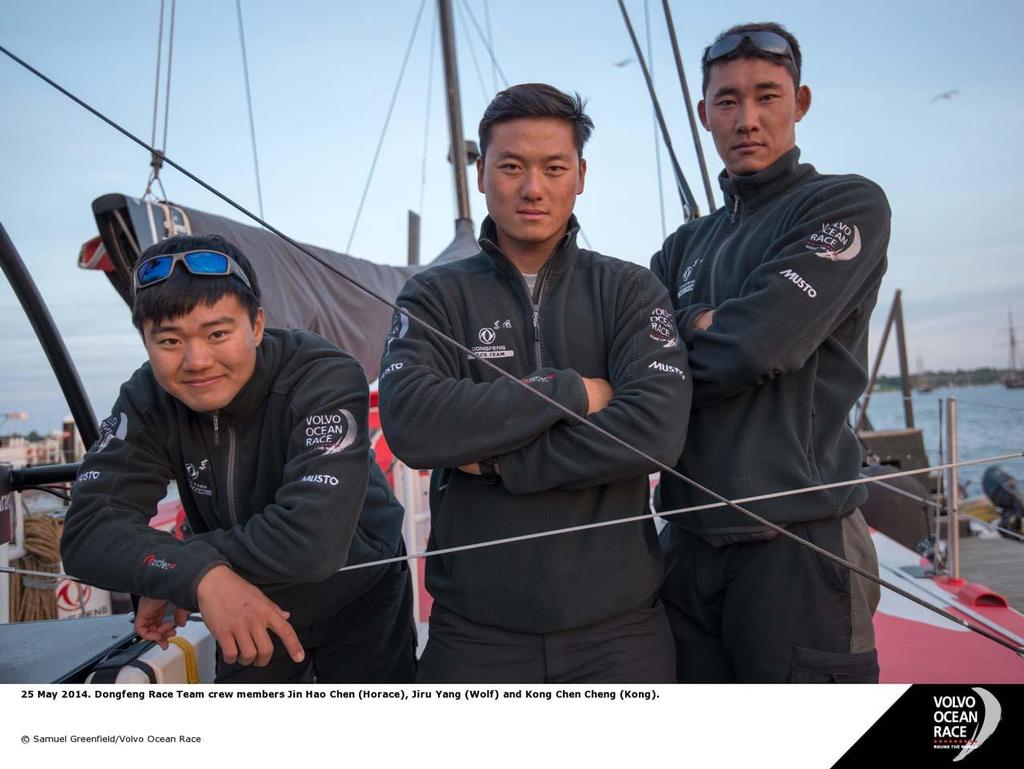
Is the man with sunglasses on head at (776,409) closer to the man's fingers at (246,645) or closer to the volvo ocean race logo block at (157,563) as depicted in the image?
the man's fingers at (246,645)

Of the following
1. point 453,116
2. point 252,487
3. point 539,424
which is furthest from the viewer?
point 453,116

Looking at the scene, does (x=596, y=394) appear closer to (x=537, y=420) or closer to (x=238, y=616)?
(x=537, y=420)

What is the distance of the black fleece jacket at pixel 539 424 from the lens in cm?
133

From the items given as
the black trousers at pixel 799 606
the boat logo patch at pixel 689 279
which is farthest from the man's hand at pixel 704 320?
the black trousers at pixel 799 606

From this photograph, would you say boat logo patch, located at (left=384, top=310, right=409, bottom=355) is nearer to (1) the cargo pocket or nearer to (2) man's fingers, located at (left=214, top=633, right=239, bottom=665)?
(2) man's fingers, located at (left=214, top=633, right=239, bottom=665)

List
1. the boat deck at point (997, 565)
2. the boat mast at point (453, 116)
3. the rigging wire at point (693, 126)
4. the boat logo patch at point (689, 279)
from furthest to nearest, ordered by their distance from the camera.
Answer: the boat mast at point (453, 116)
the boat deck at point (997, 565)
the rigging wire at point (693, 126)
the boat logo patch at point (689, 279)

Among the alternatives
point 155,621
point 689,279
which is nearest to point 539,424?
point 689,279

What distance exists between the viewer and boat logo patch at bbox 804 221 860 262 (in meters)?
1.42

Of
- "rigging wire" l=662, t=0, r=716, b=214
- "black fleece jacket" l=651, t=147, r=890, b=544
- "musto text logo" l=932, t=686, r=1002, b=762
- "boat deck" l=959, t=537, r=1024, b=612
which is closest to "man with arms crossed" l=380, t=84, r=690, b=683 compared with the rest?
"black fleece jacket" l=651, t=147, r=890, b=544

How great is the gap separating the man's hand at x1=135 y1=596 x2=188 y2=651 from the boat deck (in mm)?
4766

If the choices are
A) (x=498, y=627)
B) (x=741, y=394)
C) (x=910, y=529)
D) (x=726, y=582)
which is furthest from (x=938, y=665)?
(x=910, y=529)

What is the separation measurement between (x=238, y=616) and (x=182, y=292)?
612 millimetres

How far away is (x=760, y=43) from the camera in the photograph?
1.59m

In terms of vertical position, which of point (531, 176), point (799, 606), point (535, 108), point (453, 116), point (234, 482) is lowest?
point (799, 606)
